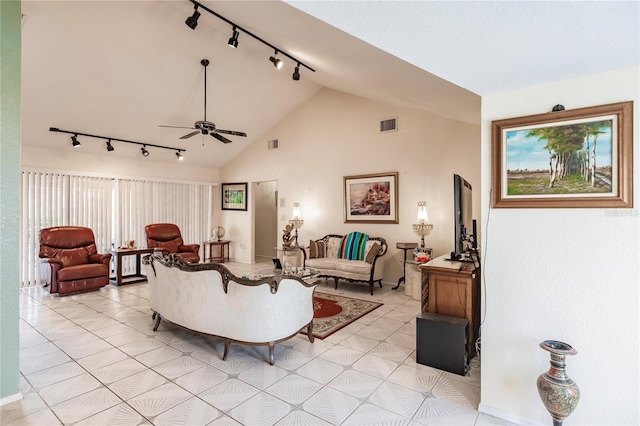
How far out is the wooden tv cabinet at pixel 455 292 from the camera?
2848 millimetres

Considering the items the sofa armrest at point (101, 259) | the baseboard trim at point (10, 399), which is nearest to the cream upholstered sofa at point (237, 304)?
the baseboard trim at point (10, 399)

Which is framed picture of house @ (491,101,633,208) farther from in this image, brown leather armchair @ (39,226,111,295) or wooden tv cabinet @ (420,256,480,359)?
brown leather armchair @ (39,226,111,295)

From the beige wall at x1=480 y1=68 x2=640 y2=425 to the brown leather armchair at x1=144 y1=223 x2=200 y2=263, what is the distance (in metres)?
5.93

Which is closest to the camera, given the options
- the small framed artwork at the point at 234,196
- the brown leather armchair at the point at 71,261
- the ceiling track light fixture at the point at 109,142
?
the brown leather armchair at the point at 71,261

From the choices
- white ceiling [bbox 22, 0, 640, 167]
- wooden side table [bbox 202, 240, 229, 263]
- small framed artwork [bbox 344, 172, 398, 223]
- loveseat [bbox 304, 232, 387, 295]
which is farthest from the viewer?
wooden side table [bbox 202, 240, 229, 263]

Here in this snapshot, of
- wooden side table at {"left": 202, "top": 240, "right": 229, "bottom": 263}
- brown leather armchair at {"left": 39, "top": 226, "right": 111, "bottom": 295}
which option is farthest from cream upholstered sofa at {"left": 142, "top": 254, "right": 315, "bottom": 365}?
wooden side table at {"left": 202, "top": 240, "right": 229, "bottom": 263}

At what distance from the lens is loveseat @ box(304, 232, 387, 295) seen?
5.34m

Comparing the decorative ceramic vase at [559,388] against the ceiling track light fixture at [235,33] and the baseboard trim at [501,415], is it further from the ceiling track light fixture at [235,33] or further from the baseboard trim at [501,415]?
the ceiling track light fixture at [235,33]

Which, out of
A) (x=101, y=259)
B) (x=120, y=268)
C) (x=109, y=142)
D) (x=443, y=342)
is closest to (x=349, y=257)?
(x=443, y=342)

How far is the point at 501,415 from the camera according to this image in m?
2.11

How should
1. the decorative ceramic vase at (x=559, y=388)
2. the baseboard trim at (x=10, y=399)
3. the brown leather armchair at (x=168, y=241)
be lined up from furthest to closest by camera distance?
the brown leather armchair at (x=168, y=241), the baseboard trim at (x=10, y=399), the decorative ceramic vase at (x=559, y=388)

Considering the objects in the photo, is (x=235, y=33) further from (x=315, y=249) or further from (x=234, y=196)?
(x=234, y=196)

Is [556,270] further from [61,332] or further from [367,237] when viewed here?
[61,332]

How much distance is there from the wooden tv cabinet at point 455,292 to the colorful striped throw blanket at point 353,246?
8.96 ft
